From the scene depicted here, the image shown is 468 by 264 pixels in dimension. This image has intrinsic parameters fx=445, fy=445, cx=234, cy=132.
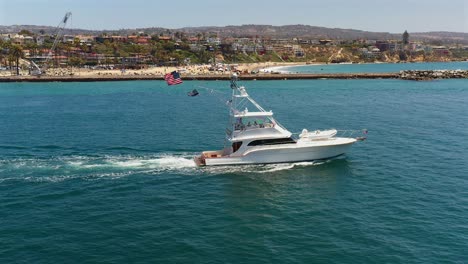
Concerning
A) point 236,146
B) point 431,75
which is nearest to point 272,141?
point 236,146

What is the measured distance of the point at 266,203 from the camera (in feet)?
107

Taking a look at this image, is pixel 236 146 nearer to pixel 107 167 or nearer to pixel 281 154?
pixel 281 154

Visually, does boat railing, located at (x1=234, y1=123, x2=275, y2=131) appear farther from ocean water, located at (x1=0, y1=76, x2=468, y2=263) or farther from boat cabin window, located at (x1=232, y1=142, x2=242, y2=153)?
ocean water, located at (x1=0, y1=76, x2=468, y2=263)

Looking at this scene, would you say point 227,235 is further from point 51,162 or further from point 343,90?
point 343,90

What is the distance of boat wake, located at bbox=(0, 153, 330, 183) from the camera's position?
3791 centimetres

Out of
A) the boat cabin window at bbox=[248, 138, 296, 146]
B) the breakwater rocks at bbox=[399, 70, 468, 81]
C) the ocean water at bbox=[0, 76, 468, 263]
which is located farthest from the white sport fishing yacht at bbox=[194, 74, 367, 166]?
the breakwater rocks at bbox=[399, 70, 468, 81]

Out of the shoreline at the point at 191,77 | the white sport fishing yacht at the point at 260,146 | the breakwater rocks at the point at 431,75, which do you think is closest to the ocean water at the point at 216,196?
the white sport fishing yacht at the point at 260,146

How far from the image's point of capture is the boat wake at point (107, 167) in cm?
3791

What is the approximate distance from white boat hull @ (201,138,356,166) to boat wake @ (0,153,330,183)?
495mm

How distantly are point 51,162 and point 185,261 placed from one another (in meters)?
22.9

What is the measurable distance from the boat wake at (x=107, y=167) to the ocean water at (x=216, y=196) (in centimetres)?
18

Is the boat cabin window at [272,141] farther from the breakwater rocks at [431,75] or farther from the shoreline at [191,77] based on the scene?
the breakwater rocks at [431,75]

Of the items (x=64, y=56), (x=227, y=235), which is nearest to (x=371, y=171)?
(x=227, y=235)

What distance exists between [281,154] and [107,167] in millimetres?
A: 15979
